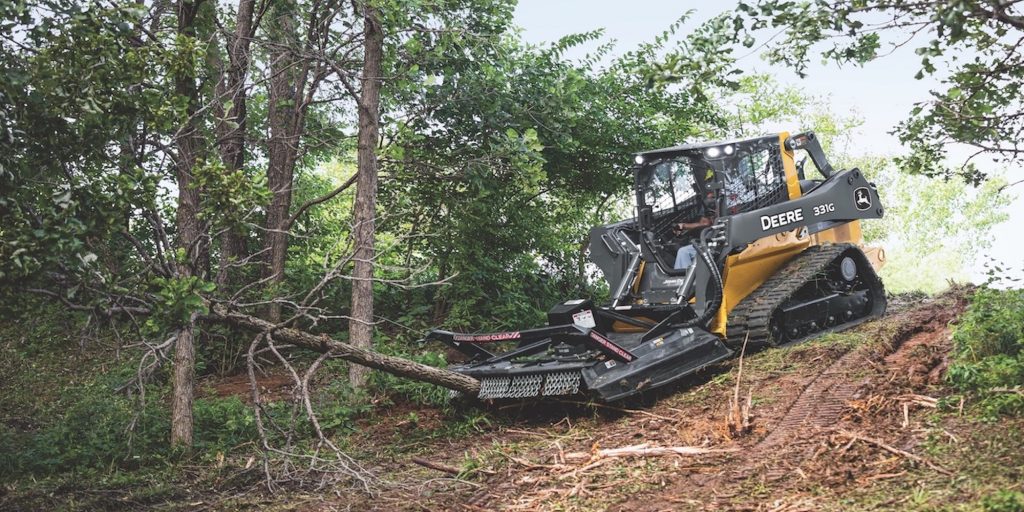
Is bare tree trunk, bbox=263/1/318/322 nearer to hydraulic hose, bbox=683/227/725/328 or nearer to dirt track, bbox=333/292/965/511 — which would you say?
dirt track, bbox=333/292/965/511

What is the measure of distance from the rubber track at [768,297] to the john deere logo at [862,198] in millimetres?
590

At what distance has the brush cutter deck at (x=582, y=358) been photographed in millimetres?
8352

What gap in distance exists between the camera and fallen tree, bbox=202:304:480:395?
24.6 feet

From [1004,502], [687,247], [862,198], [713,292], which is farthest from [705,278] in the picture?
[1004,502]

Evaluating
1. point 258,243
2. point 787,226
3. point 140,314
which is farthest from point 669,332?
point 258,243

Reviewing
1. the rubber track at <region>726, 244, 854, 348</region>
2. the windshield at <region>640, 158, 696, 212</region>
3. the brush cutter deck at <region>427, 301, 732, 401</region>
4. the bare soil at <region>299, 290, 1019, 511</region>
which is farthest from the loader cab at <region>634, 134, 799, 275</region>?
the bare soil at <region>299, 290, 1019, 511</region>

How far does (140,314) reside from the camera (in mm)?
6766

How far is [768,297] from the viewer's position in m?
10.1

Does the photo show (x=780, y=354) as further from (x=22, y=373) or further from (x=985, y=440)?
(x=22, y=373)

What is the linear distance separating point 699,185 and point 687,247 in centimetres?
78

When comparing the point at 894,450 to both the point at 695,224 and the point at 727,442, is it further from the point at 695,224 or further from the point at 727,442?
the point at 695,224

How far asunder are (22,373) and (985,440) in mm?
11482

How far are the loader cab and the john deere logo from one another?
92 cm

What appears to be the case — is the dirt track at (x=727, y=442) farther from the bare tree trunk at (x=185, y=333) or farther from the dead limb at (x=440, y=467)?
the bare tree trunk at (x=185, y=333)
